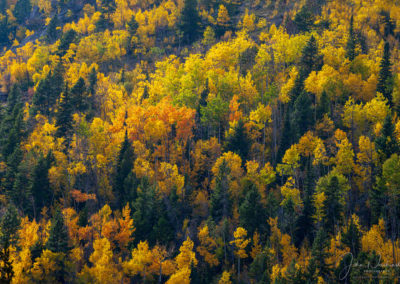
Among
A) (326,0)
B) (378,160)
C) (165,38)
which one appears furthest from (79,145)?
(326,0)

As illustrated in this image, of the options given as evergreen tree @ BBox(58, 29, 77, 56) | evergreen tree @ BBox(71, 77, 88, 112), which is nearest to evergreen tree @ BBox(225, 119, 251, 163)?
evergreen tree @ BBox(71, 77, 88, 112)

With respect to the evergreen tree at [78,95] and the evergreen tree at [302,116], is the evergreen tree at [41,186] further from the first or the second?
the evergreen tree at [302,116]

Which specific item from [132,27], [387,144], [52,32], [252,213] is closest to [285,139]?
[387,144]

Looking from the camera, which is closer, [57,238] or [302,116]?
[57,238]

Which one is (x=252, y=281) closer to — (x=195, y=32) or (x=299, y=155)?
(x=299, y=155)

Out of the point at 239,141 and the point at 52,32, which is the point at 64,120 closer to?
the point at 239,141
